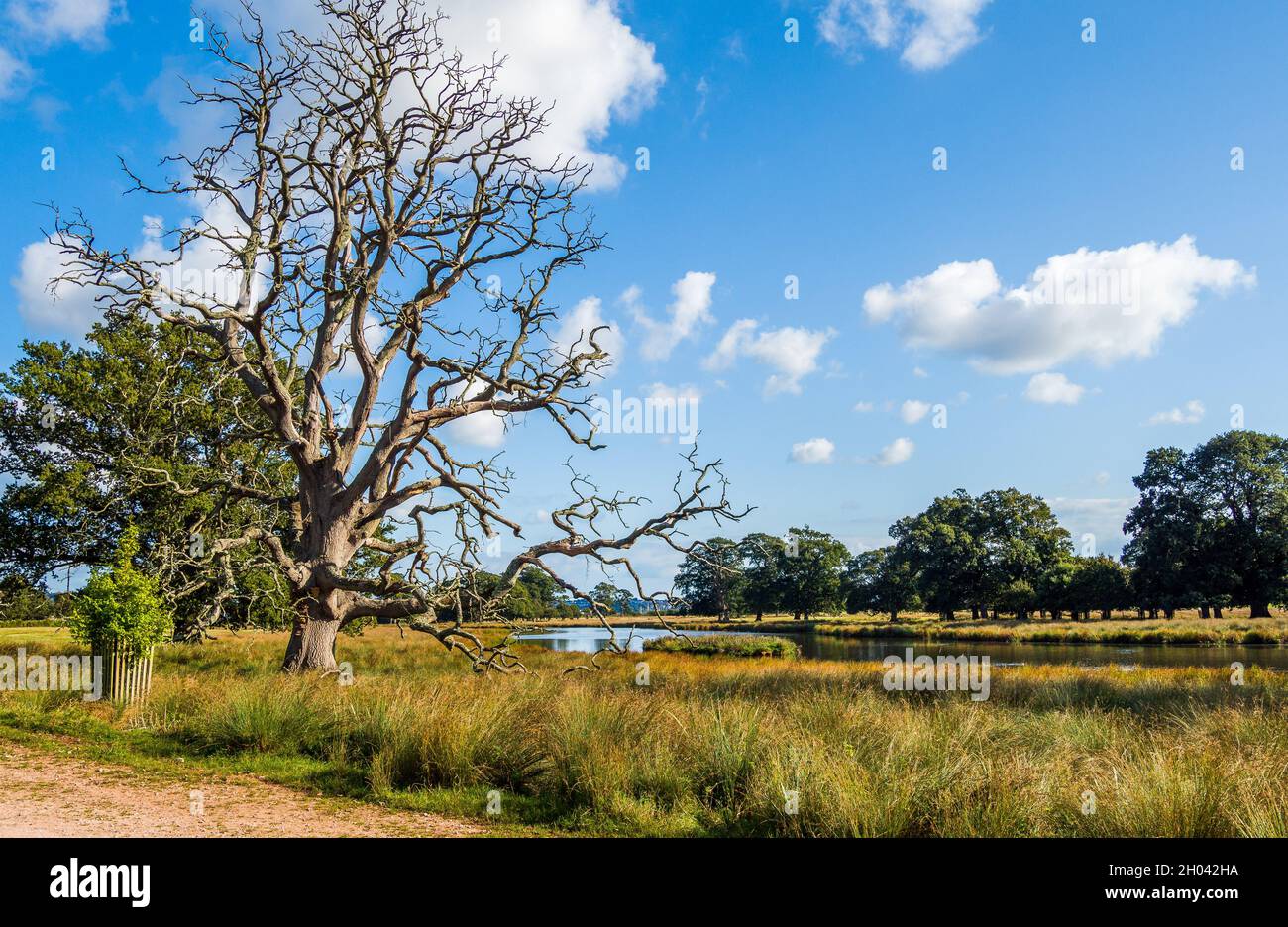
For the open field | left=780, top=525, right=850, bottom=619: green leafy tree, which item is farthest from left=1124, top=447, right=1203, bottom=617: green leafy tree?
left=780, top=525, right=850, bottom=619: green leafy tree

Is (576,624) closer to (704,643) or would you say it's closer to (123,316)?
(704,643)

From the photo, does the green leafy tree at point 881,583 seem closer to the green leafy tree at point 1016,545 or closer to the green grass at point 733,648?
the green leafy tree at point 1016,545

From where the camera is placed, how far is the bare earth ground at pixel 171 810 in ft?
21.8

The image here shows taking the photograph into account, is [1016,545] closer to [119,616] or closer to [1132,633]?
[1132,633]

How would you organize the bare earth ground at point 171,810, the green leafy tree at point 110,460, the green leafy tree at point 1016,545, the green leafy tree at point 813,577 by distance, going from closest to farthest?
the bare earth ground at point 171,810 < the green leafy tree at point 110,460 < the green leafy tree at point 1016,545 < the green leafy tree at point 813,577

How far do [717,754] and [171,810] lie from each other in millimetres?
5297

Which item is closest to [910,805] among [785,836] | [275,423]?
[785,836]

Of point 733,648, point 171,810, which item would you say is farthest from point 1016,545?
point 171,810

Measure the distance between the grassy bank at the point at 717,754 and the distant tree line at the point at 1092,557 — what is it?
102ft

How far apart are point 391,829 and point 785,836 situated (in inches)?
133

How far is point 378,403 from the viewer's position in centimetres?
1867

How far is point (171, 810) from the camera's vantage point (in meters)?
7.41

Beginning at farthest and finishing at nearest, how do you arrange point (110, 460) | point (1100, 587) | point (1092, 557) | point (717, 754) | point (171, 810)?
point (1092, 557) → point (1100, 587) → point (110, 460) → point (717, 754) → point (171, 810)

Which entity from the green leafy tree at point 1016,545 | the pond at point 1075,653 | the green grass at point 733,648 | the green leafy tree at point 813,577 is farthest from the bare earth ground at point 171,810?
the green leafy tree at point 813,577
